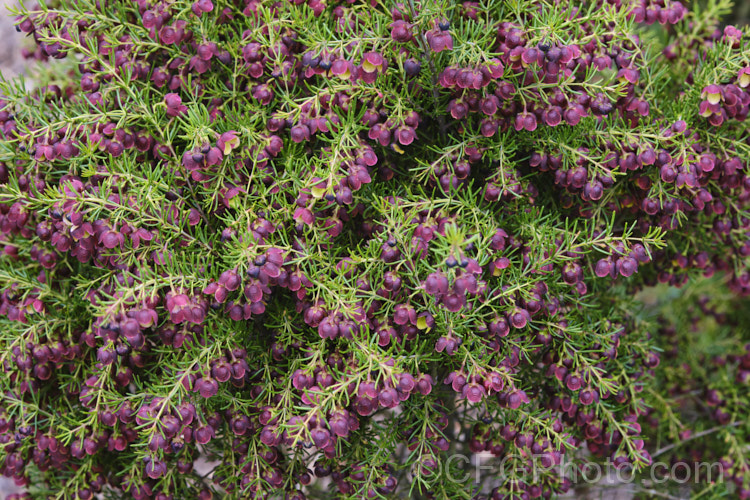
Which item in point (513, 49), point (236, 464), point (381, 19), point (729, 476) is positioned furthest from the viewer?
point (729, 476)

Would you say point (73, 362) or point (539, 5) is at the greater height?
point (539, 5)

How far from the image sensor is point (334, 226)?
4.86ft

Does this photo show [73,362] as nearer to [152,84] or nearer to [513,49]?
[152,84]

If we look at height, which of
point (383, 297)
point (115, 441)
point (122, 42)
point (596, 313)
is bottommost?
point (115, 441)

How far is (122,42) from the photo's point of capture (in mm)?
1621

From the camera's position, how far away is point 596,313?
1774 mm

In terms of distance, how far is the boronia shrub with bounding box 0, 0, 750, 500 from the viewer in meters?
1.41

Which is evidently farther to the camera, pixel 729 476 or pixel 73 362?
pixel 729 476

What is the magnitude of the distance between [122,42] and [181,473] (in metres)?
1.11

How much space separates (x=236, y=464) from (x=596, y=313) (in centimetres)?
104

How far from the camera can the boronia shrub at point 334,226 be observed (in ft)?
4.62

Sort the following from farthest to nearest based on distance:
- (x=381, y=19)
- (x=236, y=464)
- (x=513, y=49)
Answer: (x=236, y=464) → (x=381, y=19) → (x=513, y=49)

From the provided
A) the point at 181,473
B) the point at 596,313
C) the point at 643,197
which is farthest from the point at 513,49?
the point at 181,473

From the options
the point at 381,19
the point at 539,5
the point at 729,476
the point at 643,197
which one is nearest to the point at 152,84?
the point at 381,19
